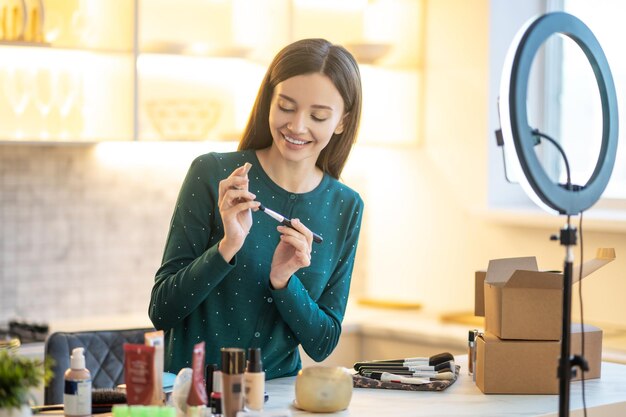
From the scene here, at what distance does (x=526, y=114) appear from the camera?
6.53 ft

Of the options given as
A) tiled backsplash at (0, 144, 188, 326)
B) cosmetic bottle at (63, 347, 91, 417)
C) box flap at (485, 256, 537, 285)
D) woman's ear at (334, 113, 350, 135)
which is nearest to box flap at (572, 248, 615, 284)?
box flap at (485, 256, 537, 285)

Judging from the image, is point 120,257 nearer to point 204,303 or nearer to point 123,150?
point 123,150

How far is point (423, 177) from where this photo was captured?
4.81 meters

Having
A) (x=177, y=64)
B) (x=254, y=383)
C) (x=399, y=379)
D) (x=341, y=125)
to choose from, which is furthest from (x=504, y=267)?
(x=177, y=64)

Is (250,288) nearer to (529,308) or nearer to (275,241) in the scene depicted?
(275,241)

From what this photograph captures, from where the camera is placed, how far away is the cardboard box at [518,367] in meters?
2.46

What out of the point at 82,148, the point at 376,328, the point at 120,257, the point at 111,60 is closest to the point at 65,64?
the point at 111,60

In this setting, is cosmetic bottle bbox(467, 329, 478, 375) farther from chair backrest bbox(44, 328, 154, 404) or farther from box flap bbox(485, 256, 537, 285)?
chair backrest bbox(44, 328, 154, 404)

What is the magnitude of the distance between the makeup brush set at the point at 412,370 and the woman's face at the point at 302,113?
524 mm

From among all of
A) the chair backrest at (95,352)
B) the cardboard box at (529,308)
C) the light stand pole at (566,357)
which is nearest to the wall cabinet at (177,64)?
the chair backrest at (95,352)

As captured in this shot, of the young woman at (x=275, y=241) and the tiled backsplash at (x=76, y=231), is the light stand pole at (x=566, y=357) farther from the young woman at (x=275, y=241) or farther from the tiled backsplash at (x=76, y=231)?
the tiled backsplash at (x=76, y=231)

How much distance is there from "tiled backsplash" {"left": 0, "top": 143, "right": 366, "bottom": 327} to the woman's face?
199cm

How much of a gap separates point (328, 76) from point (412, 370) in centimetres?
72

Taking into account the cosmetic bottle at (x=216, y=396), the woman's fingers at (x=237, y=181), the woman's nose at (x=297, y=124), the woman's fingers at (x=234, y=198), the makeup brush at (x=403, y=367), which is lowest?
the makeup brush at (x=403, y=367)
